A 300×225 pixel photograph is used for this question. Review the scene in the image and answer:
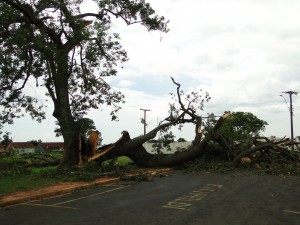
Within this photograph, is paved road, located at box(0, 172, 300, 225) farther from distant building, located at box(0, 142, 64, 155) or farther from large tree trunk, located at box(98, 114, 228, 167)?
distant building, located at box(0, 142, 64, 155)

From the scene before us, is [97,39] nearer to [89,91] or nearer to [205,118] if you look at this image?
[89,91]

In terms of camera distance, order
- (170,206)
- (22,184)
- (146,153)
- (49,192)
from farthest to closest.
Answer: (146,153) → (22,184) → (49,192) → (170,206)

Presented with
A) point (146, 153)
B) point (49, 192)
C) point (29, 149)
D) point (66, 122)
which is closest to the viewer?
point (49, 192)

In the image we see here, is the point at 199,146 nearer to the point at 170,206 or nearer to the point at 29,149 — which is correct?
the point at 170,206

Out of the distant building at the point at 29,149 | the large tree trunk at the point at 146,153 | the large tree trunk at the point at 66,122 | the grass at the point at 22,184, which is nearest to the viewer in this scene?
the grass at the point at 22,184

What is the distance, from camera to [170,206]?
8414 mm

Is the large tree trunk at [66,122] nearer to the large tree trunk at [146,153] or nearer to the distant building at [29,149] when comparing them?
the large tree trunk at [146,153]

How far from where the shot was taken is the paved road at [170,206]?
7.07 m

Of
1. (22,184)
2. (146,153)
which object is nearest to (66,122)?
(22,184)

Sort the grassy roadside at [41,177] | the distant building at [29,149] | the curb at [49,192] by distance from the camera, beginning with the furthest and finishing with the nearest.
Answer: the distant building at [29,149] → the grassy roadside at [41,177] → the curb at [49,192]

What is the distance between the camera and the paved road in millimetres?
7074

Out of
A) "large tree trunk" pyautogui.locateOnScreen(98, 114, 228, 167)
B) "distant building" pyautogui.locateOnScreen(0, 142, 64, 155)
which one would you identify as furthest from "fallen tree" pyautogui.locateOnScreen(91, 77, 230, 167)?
"distant building" pyautogui.locateOnScreen(0, 142, 64, 155)

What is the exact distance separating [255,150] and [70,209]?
11973 millimetres

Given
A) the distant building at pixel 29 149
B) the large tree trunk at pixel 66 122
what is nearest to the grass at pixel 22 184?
the large tree trunk at pixel 66 122
